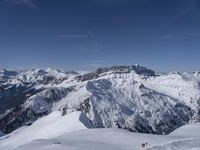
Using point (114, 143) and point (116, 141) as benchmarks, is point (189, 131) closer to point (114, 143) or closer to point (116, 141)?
point (116, 141)

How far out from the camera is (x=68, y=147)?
96.1 ft

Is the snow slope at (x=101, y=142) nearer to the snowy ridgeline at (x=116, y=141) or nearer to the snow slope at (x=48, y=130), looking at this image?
the snowy ridgeline at (x=116, y=141)

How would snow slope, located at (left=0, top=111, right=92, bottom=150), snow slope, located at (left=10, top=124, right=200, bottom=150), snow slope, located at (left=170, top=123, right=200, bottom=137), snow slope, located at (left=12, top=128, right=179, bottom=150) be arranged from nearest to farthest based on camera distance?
snow slope, located at (left=10, top=124, right=200, bottom=150) < snow slope, located at (left=12, top=128, right=179, bottom=150) < snow slope, located at (left=170, top=123, right=200, bottom=137) < snow slope, located at (left=0, top=111, right=92, bottom=150)

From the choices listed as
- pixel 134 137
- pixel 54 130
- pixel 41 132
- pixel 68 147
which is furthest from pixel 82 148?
pixel 41 132

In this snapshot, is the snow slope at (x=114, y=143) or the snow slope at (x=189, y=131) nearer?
the snow slope at (x=114, y=143)

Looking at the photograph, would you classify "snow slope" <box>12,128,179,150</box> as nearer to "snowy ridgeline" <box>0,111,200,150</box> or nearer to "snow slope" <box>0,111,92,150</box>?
"snowy ridgeline" <box>0,111,200,150</box>

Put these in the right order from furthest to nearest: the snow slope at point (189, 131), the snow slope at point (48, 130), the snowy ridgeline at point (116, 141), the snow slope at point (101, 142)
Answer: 1. the snow slope at point (48, 130)
2. the snow slope at point (189, 131)
3. the snow slope at point (101, 142)
4. the snowy ridgeline at point (116, 141)

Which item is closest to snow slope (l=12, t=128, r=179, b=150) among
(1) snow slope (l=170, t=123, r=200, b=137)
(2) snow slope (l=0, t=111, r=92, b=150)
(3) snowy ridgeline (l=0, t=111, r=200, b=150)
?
(3) snowy ridgeline (l=0, t=111, r=200, b=150)

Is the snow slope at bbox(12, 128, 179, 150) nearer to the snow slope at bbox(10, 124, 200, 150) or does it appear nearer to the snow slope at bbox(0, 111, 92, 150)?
the snow slope at bbox(10, 124, 200, 150)

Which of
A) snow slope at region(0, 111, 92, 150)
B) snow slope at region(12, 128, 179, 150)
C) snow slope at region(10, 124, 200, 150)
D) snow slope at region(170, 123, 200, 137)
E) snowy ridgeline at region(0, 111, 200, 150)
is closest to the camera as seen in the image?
snow slope at region(10, 124, 200, 150)

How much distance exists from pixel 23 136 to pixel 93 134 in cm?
3051

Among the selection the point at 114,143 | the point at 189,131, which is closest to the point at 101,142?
the point at 114,143

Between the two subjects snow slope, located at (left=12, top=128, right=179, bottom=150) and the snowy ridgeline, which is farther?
snow slope, located at (left=12, top=128, right=179, bottom=150)

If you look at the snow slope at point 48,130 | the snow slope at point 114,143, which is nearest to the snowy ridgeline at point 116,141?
the snow slope at point 114,143
